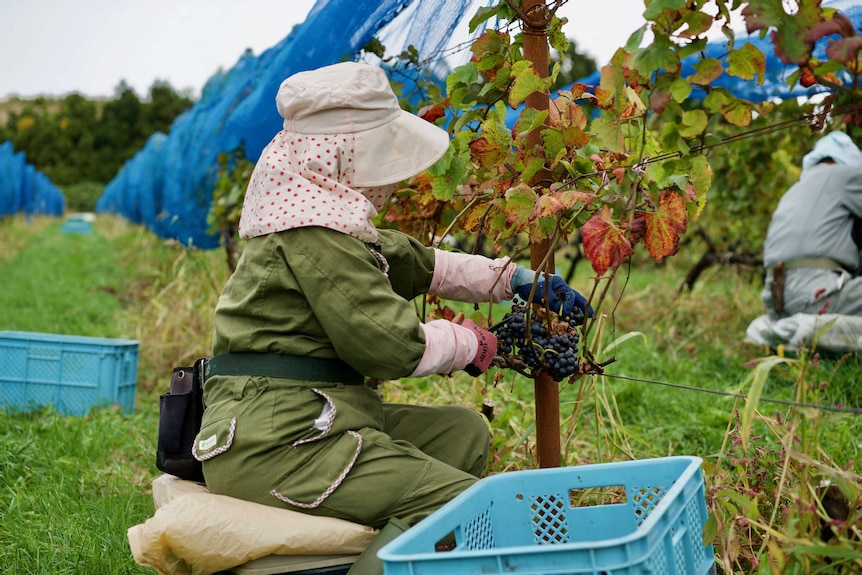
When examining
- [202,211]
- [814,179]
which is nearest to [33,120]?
[202,211]

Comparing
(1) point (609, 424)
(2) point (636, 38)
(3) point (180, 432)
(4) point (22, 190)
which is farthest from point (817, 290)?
(4) point (22, 190)

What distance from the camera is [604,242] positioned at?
1.76 m

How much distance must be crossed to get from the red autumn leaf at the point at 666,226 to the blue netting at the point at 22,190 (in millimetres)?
21496

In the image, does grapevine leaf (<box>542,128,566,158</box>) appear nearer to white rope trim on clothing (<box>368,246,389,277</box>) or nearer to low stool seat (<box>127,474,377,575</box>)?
white rope trim on clothing (<box>368,246,389,277</box>)

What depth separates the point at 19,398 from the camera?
162 inches

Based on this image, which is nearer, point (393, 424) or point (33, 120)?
point (393, 424)

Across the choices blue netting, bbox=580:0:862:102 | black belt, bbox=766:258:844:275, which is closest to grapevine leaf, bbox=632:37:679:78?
blue netting, bbox=580:0:862:102

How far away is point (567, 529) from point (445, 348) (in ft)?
1.65

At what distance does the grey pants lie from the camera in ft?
13.8

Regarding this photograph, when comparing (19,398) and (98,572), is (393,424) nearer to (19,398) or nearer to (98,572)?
(98,572)

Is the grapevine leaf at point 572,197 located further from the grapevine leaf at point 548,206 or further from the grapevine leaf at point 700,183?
the grapevine leaf at point 700,183

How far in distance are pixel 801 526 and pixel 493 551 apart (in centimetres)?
71

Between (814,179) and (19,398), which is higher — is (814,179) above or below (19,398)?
above

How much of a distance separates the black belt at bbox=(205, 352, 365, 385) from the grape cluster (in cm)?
41
